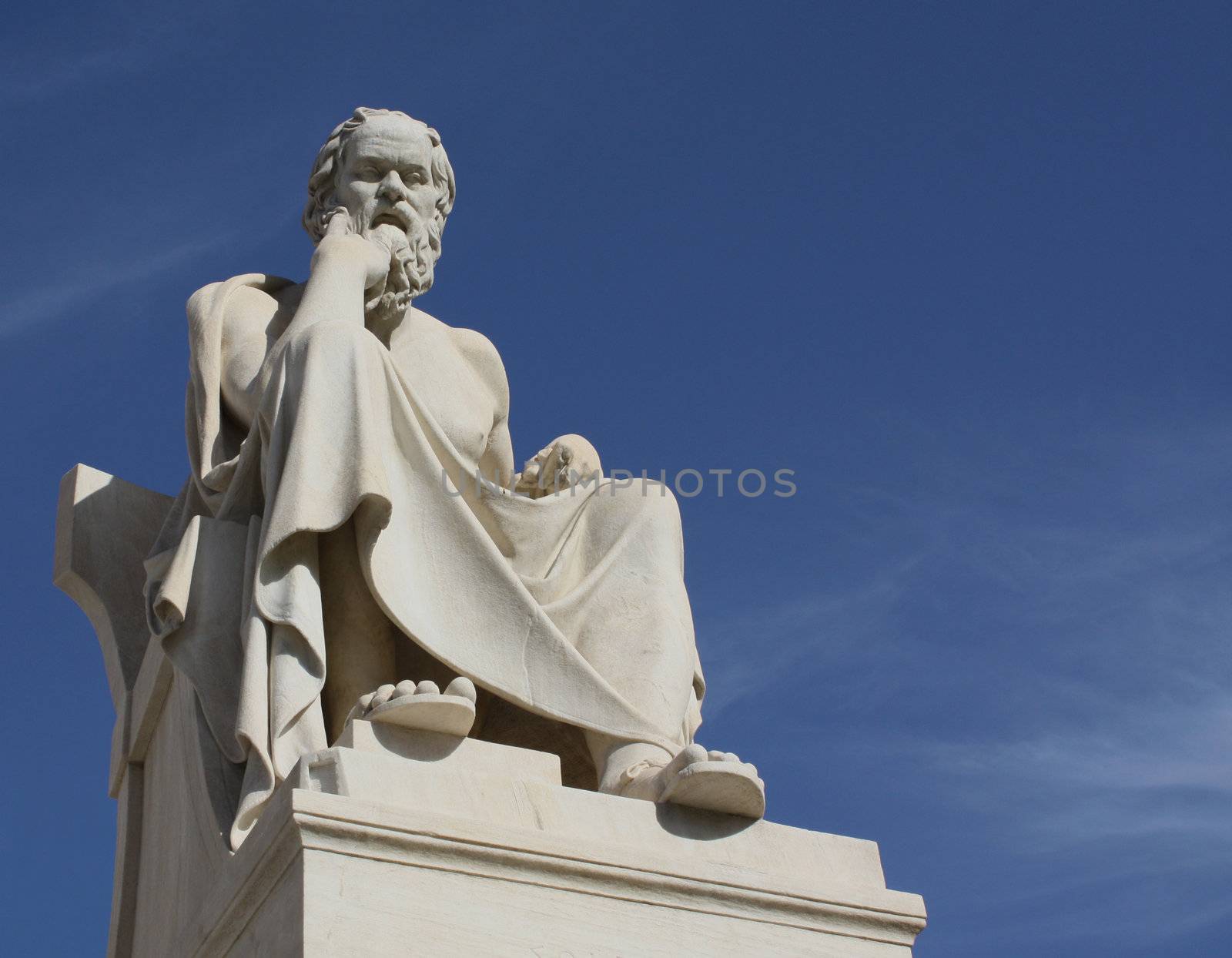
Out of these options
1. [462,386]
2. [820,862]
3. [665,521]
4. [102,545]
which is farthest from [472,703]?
[102,545]

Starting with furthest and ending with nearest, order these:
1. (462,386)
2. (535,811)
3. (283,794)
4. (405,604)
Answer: (462,386), (405,604), (535,811), (283,794)

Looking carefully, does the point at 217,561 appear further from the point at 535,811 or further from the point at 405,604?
the point at 535,811

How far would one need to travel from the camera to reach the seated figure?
5.41 m

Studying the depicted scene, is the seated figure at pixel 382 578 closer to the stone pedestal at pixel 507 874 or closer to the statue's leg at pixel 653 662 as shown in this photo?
the statue's leg at pixel 653 662

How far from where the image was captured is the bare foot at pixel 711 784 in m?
5.19

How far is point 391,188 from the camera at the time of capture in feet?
23.5

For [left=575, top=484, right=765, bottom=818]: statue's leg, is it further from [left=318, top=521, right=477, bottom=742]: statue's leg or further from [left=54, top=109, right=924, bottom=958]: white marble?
[left=318, top=521, right=477, bottom=742]: statue's leg

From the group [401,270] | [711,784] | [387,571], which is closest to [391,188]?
[401,270]

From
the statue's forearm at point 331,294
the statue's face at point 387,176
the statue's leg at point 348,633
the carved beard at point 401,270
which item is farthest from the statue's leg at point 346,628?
the statue's face at point 387,176

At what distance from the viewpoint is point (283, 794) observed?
4750 mm

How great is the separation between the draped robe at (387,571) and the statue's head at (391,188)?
2.97ft

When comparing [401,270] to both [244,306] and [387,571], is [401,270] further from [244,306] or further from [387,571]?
[387,571]

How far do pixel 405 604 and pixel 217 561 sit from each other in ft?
2.18

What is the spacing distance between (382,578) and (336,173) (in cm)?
226
